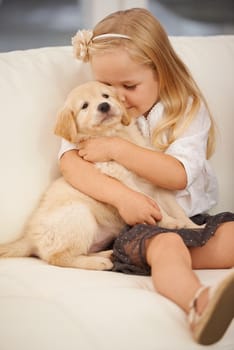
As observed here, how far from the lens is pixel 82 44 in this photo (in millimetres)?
1761

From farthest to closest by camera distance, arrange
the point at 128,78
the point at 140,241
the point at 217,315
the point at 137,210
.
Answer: the point at 128,78
the point at 137,210
the point at 140,241
the point at 217,315

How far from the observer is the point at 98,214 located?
1688 millimetres

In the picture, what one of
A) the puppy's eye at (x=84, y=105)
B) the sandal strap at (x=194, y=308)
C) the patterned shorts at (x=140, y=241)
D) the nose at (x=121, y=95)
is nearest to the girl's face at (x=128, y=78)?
the nose at (x=121, y=95)

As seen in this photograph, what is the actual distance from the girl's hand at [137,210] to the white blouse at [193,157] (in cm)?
14

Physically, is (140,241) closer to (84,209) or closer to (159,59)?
(84,209)

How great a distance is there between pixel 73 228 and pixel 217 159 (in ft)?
1.93

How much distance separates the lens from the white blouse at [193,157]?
1.71 meters

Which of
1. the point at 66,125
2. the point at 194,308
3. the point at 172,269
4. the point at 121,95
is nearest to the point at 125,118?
the point at 121,95

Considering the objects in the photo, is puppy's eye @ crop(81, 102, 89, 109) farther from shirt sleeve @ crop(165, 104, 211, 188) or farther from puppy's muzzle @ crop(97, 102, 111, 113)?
shirt sleeve @ crop(165, 104, 211, 188)

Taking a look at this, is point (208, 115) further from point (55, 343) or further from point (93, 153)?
point (55, 343)

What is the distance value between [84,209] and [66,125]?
222mm

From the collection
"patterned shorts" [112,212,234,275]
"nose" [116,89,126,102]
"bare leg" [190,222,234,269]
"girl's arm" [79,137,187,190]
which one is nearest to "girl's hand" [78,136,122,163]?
"girl's arm" [79,137,187,190]

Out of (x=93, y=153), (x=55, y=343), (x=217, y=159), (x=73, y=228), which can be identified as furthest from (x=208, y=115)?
(x=55, y=343)

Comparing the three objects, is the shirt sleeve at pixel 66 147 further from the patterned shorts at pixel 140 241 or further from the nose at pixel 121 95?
the patterned shorts at pixel 140 241
